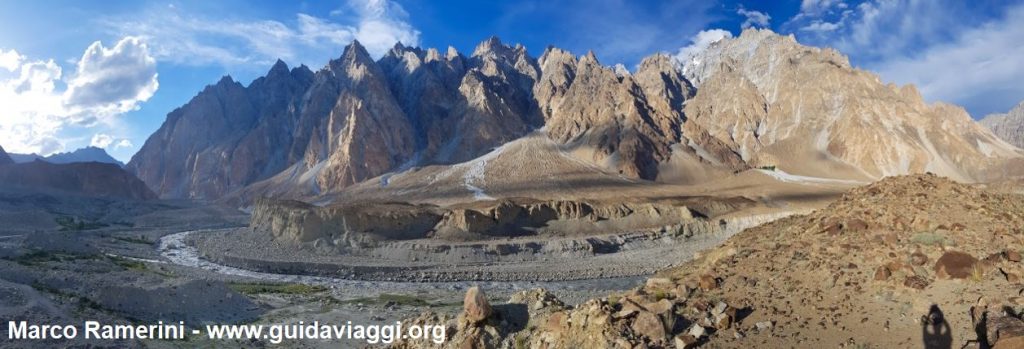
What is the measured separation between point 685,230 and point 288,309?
2425 inches

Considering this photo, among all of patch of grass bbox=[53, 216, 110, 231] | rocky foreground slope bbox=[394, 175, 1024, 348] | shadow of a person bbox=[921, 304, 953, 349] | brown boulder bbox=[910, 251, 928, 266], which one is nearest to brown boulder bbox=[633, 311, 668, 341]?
rocky foreground slope bbox=[394, 175, 1024, 348]

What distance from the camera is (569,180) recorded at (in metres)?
159

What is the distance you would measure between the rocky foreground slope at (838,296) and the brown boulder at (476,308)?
0.03 metres

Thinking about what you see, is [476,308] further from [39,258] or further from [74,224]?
[74,224]

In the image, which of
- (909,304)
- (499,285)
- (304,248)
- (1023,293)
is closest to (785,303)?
(909,304)

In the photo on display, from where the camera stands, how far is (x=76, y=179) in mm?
167250

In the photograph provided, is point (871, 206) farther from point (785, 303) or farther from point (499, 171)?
point (499, 171)

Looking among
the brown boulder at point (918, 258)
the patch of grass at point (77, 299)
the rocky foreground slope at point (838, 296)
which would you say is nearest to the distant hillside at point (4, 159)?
the patch of grass at point (77, 299)

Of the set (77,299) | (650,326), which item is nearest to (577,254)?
(77,299)

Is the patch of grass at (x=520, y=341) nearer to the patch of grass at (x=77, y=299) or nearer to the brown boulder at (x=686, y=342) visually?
the brown boulder at (x=686, y=342)

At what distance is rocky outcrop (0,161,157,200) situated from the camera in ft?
511

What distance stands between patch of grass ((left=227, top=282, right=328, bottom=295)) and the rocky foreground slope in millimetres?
29997

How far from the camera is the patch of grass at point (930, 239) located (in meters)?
13.5

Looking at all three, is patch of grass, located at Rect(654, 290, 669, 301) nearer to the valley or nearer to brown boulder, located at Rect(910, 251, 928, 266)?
the valley
